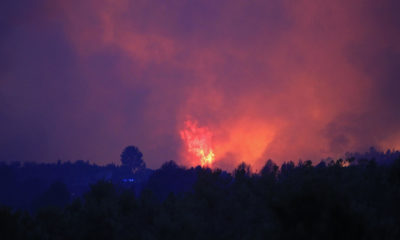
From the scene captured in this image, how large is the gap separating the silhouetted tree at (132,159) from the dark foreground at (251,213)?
14581cm

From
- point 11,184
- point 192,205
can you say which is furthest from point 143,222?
point 11,184

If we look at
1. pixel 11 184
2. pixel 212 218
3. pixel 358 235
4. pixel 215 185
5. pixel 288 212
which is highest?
pixel 11 184

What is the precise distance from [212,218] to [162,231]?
574 centimetres

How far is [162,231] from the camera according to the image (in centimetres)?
2936

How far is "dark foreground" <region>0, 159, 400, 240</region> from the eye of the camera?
63.0 ft

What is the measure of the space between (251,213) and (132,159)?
16108 centimetres

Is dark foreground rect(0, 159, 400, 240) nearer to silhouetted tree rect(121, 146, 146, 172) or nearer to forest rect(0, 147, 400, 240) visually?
forest rect(0, 147, 400, 240)

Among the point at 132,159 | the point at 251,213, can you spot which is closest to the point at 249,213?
the point at 251,213

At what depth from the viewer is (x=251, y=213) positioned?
32.3m

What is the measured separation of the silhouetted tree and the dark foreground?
478 feet

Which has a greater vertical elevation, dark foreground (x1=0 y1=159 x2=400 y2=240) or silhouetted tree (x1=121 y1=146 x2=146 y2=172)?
silhouetted tree (x1=121 y1=146 x2=146 y2=172)

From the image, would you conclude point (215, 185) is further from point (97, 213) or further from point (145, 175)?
point (145, 175)

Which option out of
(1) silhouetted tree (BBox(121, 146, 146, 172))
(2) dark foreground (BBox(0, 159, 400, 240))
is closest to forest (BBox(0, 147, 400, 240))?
(2) dark foreground (BBox(0, 159, 400, 240))

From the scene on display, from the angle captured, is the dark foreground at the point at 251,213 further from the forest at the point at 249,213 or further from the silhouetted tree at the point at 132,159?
the silhouetted tree at the point at 132,159
